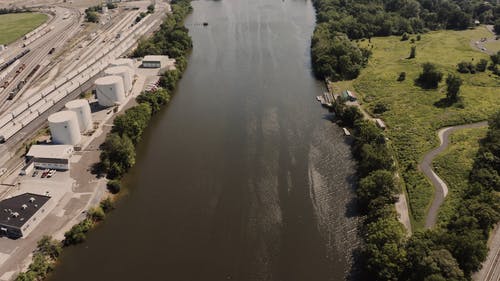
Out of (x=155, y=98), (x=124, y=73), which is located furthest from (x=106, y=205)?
(x=124, y=73)

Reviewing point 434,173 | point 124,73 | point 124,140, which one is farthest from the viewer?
point 124,73

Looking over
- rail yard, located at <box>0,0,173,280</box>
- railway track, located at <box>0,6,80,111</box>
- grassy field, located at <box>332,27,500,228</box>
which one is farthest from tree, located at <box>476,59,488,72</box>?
railway track, located at <box>0,6,80,111</box>

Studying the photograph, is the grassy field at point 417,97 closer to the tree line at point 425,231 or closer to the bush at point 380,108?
the bush at point 380,108

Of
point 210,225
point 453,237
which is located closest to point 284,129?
point 210,225

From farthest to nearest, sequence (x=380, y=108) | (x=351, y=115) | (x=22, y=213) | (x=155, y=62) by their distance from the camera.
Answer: (x=155, y=62) → (x=380, y=108) → (x=351, y=115) → (x=22, y=213)

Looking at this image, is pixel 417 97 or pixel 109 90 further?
pixel 417 97

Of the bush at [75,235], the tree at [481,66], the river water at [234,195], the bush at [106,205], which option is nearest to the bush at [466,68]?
the tree at [481,66]

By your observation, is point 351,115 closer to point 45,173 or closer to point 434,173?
point 434,173
